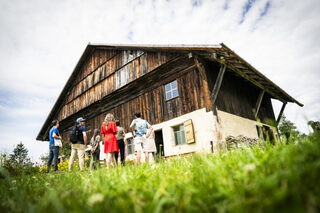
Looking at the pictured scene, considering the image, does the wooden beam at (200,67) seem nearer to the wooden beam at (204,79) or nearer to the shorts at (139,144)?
the wooden beam at (204,79)

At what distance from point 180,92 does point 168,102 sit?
0.89 metres

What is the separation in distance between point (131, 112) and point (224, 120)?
5.82 m

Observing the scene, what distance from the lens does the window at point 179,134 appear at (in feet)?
31.0

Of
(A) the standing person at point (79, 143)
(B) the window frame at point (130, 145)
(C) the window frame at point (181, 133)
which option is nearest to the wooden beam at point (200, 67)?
(C) the window frame at point (181, 133)

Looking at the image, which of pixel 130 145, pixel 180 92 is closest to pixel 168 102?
pixel 180 92

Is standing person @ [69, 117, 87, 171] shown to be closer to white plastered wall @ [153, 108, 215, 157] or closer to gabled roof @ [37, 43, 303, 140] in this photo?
white plastered wall @ [153, 108, 215, 157]

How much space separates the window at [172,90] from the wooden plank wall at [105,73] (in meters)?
1.23

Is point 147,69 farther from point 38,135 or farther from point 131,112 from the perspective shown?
point 38,135

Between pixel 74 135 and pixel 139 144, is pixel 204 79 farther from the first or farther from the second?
pixel 74 135

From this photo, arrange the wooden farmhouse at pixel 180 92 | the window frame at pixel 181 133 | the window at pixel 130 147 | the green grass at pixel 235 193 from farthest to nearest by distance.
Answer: the window at pixel 130 147 < the window frame at pixel 181 133 < the wooden farmhouse at pixel 180 92 < the green grass at pixel 235 193

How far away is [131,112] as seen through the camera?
486 inches

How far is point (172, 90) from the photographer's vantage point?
10.2 meters

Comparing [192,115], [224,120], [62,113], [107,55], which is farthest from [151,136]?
[62,113]

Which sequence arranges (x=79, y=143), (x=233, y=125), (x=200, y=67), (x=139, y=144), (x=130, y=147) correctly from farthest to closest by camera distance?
(x=130, y=147) < (x=233, y=125) < (x=200, y=67) < (x=79, y=143) < (x=139, y=144)
